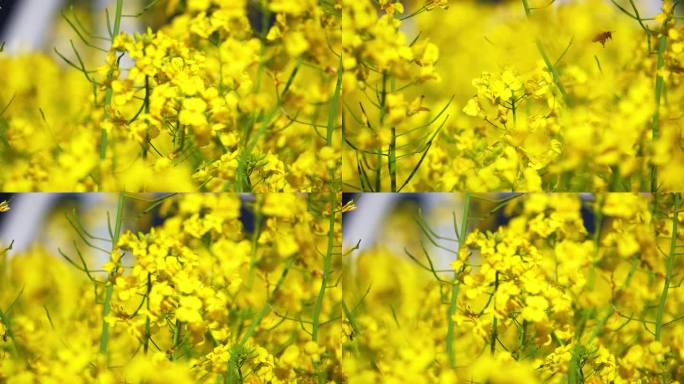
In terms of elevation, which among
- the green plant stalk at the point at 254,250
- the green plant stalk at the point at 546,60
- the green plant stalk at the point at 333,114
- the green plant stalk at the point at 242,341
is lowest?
the green plant stalk at the point at 242,341

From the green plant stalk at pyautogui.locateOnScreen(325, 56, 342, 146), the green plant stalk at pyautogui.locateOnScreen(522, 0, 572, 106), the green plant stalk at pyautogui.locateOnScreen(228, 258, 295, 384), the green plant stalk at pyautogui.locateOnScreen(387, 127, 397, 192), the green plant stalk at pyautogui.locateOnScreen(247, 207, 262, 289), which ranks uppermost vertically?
the green plant stalk at pyautogui.locateOnScreen(522, 0, 572, 106)

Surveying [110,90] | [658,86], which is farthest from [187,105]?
[658,86]

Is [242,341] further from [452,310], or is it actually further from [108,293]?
[452,310]

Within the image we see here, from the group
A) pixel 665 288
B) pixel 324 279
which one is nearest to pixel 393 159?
pixel 324 279

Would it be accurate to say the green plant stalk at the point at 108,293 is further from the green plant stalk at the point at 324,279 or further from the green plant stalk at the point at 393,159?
the green plant stalk at the point at 393,159

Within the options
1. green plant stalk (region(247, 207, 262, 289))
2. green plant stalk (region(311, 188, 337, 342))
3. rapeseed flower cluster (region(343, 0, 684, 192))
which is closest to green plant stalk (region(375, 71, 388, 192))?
rapeseed flower cluster (region(343, 0, 684, 192))

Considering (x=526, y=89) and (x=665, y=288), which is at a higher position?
(x=526, y=89)

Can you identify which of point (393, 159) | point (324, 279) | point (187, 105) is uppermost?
point (187, 105)

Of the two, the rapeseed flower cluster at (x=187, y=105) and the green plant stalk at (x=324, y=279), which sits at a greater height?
the rapeseed flower cluster at (x=187, y=105)

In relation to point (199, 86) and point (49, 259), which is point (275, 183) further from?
point (49, 259)

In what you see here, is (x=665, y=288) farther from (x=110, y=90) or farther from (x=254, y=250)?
(x=110, y=90)

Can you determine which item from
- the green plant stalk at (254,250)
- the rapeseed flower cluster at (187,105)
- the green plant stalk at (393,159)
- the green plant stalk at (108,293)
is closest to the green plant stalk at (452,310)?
the green plant stalk at (393,159)

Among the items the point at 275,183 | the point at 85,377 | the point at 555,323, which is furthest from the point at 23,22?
the point at 555,323

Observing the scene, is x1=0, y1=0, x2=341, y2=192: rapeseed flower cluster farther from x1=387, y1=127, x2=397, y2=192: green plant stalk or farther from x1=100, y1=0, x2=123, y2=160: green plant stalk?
x1=387, y1=127, x2=397, y2=192: green plant stalk
